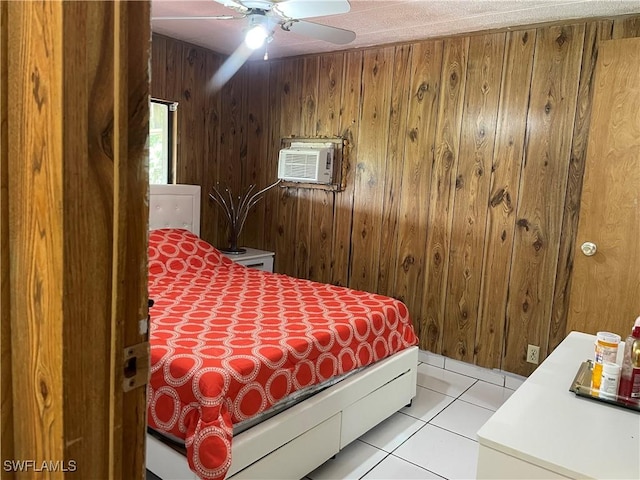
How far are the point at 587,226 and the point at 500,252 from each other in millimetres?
656

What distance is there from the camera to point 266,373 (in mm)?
1934

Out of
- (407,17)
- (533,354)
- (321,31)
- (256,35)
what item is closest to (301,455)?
(533,354)

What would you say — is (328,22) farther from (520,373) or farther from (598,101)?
(520,373)

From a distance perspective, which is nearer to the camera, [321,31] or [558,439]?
[558,439]

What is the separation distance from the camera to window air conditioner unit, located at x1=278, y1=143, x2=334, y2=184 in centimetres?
392

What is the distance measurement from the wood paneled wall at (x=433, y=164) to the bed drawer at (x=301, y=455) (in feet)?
5.17

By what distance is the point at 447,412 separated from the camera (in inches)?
113

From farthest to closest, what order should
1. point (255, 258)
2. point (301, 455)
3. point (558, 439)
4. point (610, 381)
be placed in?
point (255, 258) < point (301, 455) < point (610, 381) < point (558, 439)

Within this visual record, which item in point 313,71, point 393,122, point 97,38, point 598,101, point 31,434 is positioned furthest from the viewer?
point 313,71

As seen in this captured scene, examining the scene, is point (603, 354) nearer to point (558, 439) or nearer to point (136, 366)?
point (558, 439)

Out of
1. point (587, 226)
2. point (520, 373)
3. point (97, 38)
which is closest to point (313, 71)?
point (587, 226)

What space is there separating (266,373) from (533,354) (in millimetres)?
2029

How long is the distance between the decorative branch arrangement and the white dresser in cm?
318

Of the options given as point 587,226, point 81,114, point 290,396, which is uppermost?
point 81,114
